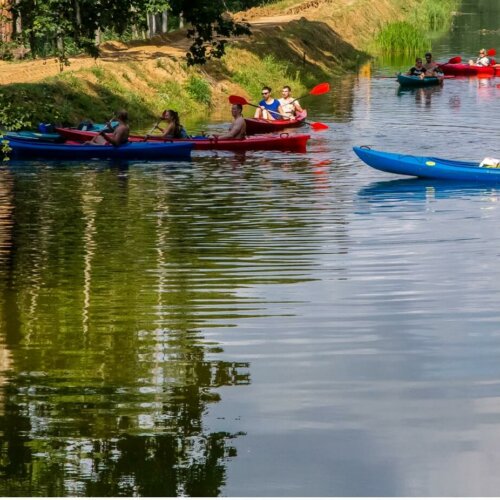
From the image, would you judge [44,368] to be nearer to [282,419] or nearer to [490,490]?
[282,419]

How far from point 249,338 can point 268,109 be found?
69.8 feet

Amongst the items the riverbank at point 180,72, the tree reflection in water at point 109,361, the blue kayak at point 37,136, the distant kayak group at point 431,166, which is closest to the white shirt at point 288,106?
the riverbank at point 180,72

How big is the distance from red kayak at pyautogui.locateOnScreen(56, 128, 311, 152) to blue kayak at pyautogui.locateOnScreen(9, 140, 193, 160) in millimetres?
324

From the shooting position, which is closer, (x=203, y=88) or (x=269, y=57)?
(x=203, y=88)

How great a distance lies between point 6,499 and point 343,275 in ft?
25.2

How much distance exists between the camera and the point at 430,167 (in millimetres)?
25125

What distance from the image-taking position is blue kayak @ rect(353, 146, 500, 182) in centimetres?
2453

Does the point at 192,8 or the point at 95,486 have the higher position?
the point at 192,8

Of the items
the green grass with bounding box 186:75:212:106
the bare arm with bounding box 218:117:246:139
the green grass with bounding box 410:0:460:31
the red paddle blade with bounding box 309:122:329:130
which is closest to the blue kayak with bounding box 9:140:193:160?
the bare arm with bounding box 218:117:246:139

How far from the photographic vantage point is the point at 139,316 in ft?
46.8

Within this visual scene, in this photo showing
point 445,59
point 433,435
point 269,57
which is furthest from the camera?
point 445,59

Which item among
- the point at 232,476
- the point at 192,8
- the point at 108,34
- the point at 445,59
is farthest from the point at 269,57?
the point at 232,476

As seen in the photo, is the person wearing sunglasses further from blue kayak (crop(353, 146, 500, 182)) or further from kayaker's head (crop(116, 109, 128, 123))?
blue kayak (crop(353, 146, 500, 182))

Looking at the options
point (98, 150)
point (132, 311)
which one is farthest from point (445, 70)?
point (132, 311)
